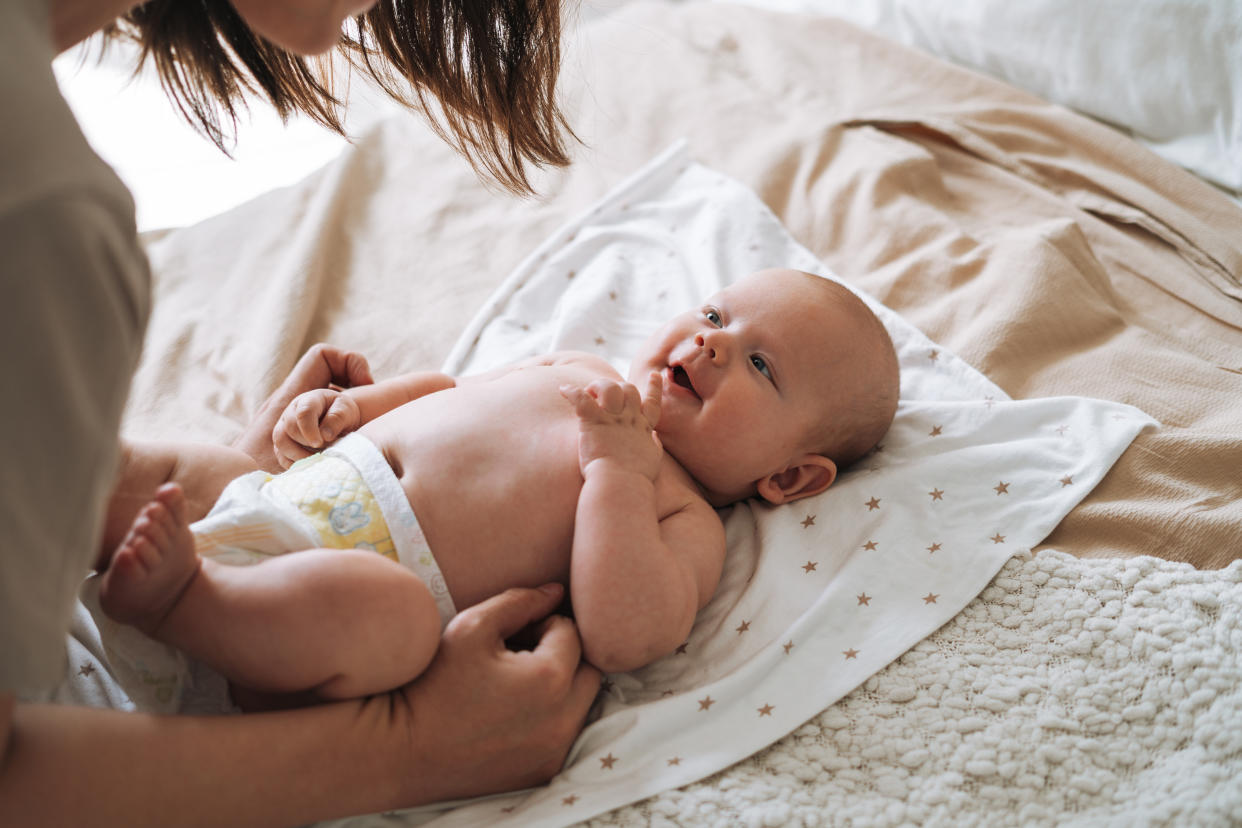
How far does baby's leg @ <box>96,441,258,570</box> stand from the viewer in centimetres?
98

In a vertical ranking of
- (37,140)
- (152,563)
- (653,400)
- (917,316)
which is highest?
(37,140)

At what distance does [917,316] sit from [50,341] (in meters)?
1.21

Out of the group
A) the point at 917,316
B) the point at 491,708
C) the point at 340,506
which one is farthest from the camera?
the point at 917,316

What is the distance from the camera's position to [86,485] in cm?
58

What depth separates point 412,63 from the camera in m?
1.19

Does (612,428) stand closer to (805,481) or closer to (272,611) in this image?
(805,481)

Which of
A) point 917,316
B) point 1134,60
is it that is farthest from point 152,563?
point 1134,60

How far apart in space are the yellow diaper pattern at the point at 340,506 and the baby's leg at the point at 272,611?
11cm

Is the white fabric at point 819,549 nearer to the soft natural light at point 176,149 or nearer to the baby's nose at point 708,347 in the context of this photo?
the baby's nose at point 708,347

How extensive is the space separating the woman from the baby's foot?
95 mm

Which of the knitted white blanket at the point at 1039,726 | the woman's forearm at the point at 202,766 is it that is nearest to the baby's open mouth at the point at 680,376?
the knitted white blanket at the point at 1039,726

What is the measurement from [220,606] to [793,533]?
0.65 metres

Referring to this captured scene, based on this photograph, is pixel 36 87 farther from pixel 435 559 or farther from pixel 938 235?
pixel 938 235

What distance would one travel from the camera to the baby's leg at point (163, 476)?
98 centimetres
